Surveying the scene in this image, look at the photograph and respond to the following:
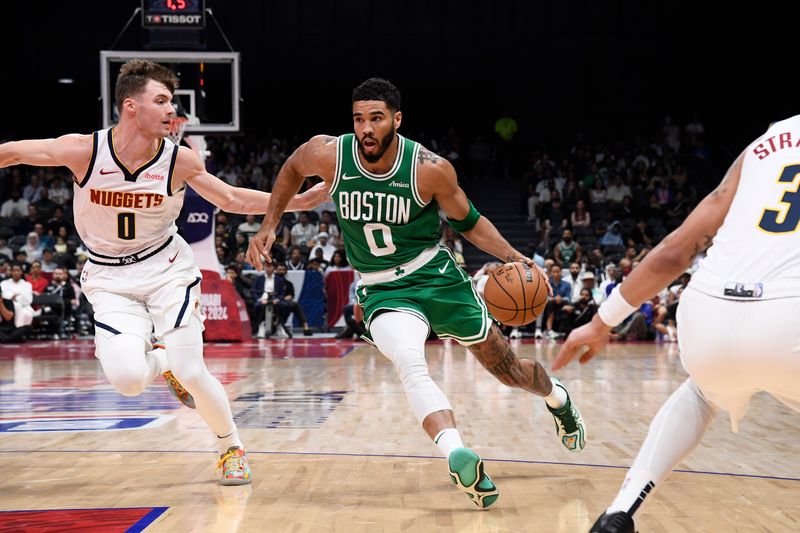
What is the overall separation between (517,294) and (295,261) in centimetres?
1273

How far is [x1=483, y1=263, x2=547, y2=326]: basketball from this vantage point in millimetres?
4988

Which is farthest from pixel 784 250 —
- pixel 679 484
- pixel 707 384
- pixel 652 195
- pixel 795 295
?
pixel 652 195

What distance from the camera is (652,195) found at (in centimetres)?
2105

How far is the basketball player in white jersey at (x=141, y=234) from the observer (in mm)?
4699

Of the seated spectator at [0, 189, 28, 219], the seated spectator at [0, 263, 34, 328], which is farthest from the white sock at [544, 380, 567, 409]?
the seated spectator at [0, 189, 28, 219]

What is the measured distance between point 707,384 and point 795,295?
15.0 inches

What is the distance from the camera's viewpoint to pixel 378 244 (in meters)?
4.70

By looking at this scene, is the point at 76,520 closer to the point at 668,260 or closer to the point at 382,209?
the point at 382,209

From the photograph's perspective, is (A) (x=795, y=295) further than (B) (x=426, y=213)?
No

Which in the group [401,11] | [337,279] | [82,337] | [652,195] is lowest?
[82,337]

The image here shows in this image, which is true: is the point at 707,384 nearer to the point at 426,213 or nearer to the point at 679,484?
the point at 679,484

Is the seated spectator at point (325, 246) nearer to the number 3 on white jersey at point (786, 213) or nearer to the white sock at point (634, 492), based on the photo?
the white sock at point (634, 492)

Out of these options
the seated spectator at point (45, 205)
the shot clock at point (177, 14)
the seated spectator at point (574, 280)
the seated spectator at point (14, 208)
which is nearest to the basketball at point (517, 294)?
the shot clock at point (177, 14)

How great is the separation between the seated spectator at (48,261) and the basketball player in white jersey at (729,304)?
15676 millimetres
